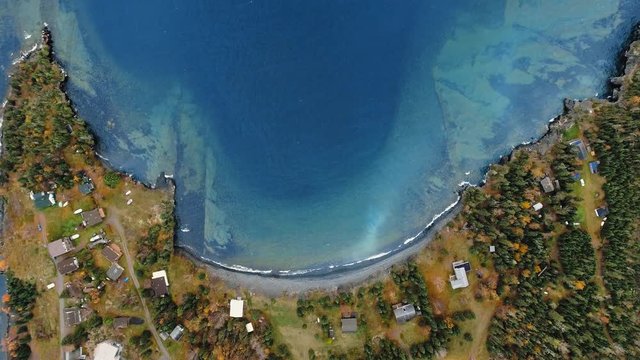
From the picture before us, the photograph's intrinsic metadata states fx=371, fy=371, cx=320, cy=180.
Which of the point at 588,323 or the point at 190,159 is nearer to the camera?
the point at 588,323

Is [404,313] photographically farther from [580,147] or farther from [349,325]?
[580,147]

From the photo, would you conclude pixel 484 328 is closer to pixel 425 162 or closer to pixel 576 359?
pixel 576 359

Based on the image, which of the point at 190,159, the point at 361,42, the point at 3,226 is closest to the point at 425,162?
the point at 361,42

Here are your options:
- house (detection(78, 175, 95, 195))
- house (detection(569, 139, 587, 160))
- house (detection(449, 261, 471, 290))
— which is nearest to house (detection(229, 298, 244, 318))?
house (detection(78, 175, 95, 195))

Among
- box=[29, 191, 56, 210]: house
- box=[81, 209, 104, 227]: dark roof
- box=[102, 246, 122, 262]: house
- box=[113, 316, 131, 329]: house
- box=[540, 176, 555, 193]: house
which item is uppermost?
box=[29, 191, 56, 210]: house

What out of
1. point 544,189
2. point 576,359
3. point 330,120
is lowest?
point 576,359

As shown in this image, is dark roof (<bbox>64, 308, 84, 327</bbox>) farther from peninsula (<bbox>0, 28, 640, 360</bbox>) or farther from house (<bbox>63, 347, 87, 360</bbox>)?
house (<bbox>63, 347, 87, 360</bbox>)

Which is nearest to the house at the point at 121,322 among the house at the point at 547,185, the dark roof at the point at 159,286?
the dark roof at the point at 159,286
